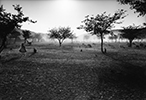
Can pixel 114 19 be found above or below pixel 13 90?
above

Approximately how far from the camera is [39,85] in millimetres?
6633

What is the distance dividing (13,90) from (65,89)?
144 inches

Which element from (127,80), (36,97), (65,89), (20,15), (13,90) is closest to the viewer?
(36,97)

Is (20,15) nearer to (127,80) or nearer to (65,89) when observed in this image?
(65,89)

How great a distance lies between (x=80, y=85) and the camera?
6.92 metres

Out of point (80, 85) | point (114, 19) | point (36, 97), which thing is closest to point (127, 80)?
point (80, 85)

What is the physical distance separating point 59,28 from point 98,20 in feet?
68.6

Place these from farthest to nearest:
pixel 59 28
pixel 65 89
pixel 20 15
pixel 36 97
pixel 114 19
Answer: pixel 59 28
pixel 114 19
pixel 20 15
pixel 65 89
pixel 36 97

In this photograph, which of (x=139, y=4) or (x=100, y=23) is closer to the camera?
(x=139, y=4)

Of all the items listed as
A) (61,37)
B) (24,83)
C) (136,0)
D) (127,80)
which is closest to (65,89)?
(24,83)

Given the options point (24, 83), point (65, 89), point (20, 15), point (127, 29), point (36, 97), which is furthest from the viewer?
Answer: point (127, 29)

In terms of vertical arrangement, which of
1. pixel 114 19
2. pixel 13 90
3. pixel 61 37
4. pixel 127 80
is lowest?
pixel 127 80

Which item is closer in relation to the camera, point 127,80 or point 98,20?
point 127,80

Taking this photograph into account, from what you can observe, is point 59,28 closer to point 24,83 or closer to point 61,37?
point 61,37
